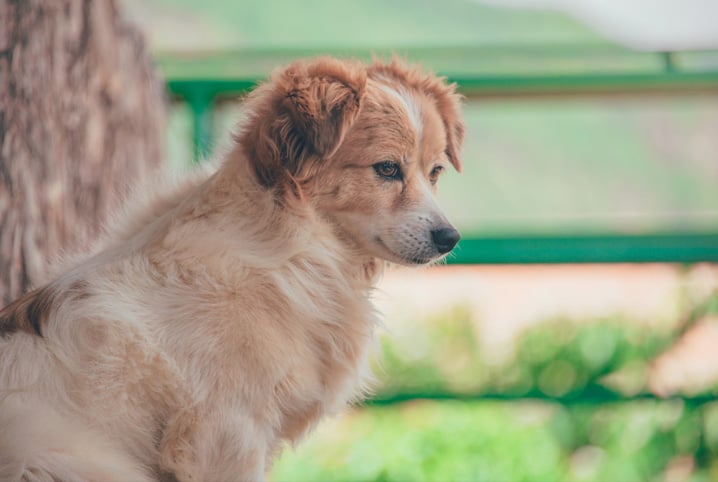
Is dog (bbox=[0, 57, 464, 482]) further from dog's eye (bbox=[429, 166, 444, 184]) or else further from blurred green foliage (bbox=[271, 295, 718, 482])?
blurred green foliage (bbox=[271, 295, 718, 482])

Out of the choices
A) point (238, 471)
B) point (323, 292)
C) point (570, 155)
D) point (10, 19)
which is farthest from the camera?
point (570, 155)

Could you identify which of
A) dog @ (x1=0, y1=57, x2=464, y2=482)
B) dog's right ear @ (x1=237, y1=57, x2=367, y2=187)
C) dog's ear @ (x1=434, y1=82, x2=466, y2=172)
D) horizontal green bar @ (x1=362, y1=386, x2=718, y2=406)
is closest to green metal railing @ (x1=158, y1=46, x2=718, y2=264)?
horizontal green bar @ (x1=362, y1=386, x2=718, y2=406)

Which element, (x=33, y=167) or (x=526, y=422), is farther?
(x=526, y=422)

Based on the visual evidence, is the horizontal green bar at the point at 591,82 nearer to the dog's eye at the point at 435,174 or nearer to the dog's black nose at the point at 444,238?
the dog's eye at the point at 435,174

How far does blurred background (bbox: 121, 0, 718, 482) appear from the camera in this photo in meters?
5.11

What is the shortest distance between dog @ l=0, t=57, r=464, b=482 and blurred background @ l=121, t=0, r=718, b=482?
214 centimetres

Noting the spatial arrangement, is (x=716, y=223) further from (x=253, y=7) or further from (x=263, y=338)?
(x=263, y=338)

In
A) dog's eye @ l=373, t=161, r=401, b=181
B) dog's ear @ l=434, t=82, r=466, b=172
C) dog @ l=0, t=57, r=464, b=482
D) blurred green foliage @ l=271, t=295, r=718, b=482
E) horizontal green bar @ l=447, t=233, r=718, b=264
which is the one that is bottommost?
blurred green foliage @ l=271, t=295, r=718, b=482

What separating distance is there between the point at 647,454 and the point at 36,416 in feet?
12.5

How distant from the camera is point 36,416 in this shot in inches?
90.4

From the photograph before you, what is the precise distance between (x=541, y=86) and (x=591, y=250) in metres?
1.05

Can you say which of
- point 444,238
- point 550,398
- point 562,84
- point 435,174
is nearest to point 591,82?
point 562,84

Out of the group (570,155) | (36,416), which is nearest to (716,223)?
(570,155)

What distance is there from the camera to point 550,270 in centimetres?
532
